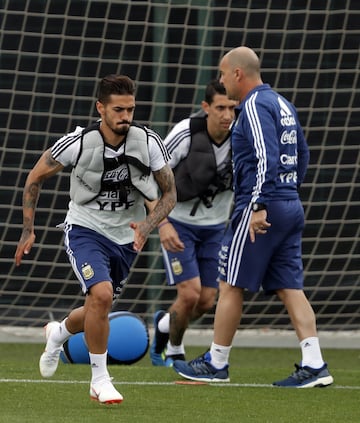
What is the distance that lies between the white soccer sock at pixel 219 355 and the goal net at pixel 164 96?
12.0 ft

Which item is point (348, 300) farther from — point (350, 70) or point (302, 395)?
point (302, 395)

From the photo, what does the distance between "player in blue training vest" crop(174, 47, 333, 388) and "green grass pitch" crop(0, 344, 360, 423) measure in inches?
9.9

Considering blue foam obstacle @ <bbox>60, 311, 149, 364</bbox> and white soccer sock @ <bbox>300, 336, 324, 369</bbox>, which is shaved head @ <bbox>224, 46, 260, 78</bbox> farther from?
blue foam obstacle @ <bbox>60, 311, 149, 364</bbox>

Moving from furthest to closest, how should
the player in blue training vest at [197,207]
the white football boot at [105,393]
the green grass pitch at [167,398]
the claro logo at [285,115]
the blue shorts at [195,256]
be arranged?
1. the blue shorts at [195,256]
2. the player in blue training vest at [197,207]
3. the claro logo at [285,115]
4. the white football boot at [105,393]
5. the green grass pitch at [167,398]

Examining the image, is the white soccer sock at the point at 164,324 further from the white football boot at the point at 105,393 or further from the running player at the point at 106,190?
the white football boot at the point at 105,393

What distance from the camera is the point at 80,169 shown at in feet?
23.7

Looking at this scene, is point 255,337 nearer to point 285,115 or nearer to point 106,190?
point 285,115

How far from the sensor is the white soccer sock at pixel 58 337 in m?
7.70

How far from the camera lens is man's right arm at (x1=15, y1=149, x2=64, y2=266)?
720cm

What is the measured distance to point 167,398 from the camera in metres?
7.34

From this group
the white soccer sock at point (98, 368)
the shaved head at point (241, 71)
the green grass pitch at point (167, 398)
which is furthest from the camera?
the shaved head at point (241, 71)

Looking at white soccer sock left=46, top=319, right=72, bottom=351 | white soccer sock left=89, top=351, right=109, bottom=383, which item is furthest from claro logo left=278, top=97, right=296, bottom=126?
white soccer sock left=89, top=351, right=109, bottom=383

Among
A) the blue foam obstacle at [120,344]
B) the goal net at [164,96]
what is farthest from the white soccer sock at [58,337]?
the goal net at [164,96]

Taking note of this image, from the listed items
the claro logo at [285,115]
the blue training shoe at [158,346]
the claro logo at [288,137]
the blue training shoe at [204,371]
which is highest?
the claro logo at [285,115]
